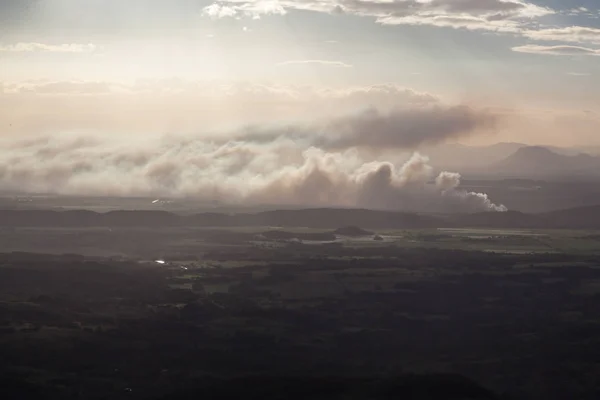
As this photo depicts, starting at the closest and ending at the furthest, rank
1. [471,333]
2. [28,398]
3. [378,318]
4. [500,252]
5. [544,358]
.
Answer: [28,398] → [544,358] → [471,333] → [378,318] → [500,252]

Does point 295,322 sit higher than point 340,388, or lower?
higher

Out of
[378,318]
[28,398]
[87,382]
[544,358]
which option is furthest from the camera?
[378,318]

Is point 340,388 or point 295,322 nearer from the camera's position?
point 340,388

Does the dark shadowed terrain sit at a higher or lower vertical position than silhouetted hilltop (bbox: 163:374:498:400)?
higher

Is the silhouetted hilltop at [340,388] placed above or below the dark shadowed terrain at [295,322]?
below

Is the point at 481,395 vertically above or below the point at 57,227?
below

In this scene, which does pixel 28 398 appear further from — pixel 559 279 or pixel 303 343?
pixel 559 279

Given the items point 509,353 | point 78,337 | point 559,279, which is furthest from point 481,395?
point 559,279

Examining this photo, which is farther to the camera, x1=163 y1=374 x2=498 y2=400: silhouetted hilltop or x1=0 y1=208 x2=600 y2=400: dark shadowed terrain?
x1=0 y1=208 x2=600 y2=400: dark shadowed terrain

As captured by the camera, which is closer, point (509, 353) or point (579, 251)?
point (509, 353)

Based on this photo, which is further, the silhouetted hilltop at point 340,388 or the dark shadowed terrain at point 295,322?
the dark shadowed terrain at point 295,322
